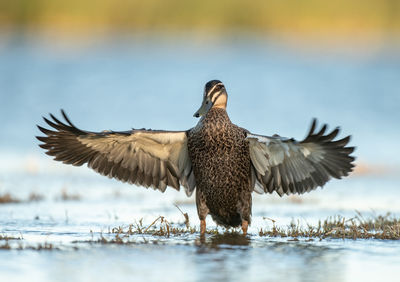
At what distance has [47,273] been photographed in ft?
20.6

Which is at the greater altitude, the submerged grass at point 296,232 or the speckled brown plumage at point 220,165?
the speckled brown plumage at point 220,165

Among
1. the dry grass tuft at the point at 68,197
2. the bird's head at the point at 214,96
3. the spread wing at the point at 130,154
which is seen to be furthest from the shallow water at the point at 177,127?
the bird's head at the point at 214,96

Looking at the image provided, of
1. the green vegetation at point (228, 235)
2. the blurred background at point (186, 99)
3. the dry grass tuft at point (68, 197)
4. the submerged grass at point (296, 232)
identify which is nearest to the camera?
the blurred background at point (186, 99)

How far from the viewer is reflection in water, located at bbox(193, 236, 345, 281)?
6.32m

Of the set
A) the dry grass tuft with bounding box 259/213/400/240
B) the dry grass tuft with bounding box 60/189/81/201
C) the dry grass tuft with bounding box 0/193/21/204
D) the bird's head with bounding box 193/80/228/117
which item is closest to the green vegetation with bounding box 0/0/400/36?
the dry grass tuft with bounding box 60/189/81/201

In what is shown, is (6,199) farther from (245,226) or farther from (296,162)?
(296,162)

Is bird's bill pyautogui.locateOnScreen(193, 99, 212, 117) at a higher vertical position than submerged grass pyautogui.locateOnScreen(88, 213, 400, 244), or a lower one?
higher

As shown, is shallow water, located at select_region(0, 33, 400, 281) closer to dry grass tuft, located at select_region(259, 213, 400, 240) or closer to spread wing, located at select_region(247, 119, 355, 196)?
dry grass tuft, located at select_region(259, 213, 400, 240)

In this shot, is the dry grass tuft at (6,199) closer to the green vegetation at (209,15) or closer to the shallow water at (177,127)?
the shallow water at (177,127)

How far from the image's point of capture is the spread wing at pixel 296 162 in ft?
28.1

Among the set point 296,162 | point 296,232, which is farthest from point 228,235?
point 296,162

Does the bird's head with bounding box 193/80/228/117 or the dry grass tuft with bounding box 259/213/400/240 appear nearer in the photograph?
the dry grass tuft with bounding box 259/213/400/240

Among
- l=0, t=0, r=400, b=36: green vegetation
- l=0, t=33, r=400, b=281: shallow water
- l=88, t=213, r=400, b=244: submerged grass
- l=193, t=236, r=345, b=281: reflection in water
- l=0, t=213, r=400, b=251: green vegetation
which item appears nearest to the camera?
l=193, t=236, r=345, b=281: reflection in water

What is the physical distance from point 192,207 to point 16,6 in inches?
1096
